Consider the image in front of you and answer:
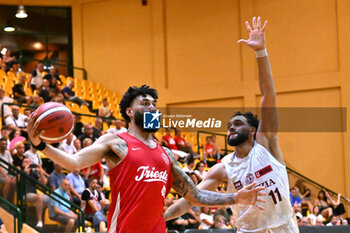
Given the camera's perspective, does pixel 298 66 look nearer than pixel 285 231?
No

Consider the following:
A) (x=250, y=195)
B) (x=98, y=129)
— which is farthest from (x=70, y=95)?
(x=250, y=195)

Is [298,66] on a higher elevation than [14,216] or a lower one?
higher

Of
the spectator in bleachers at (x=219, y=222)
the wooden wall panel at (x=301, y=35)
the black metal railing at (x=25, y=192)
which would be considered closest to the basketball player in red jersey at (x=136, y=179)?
the black metal railing at (x=25, y=192)

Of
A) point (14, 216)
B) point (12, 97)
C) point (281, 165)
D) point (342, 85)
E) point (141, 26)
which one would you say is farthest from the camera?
point (141, 26)

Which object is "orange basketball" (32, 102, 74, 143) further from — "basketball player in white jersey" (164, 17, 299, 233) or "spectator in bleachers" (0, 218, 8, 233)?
"spectator in bleachers" (0, 218, 8, 233)

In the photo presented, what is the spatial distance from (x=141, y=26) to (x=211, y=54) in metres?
2.91

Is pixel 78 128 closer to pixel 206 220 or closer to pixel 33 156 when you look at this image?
pixel 33 156

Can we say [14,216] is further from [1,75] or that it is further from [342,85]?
[342,85]

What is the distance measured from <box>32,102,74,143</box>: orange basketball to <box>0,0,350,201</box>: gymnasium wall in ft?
50.5

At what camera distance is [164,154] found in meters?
5.61

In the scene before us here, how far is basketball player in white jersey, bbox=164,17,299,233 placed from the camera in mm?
5879

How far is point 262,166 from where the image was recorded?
19.9 feet

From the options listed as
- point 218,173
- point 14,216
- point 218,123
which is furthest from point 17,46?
point 218,173

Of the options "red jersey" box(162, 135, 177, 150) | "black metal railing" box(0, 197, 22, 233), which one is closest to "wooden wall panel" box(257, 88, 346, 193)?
"red jersey" box(162, 135, 177, 150)
